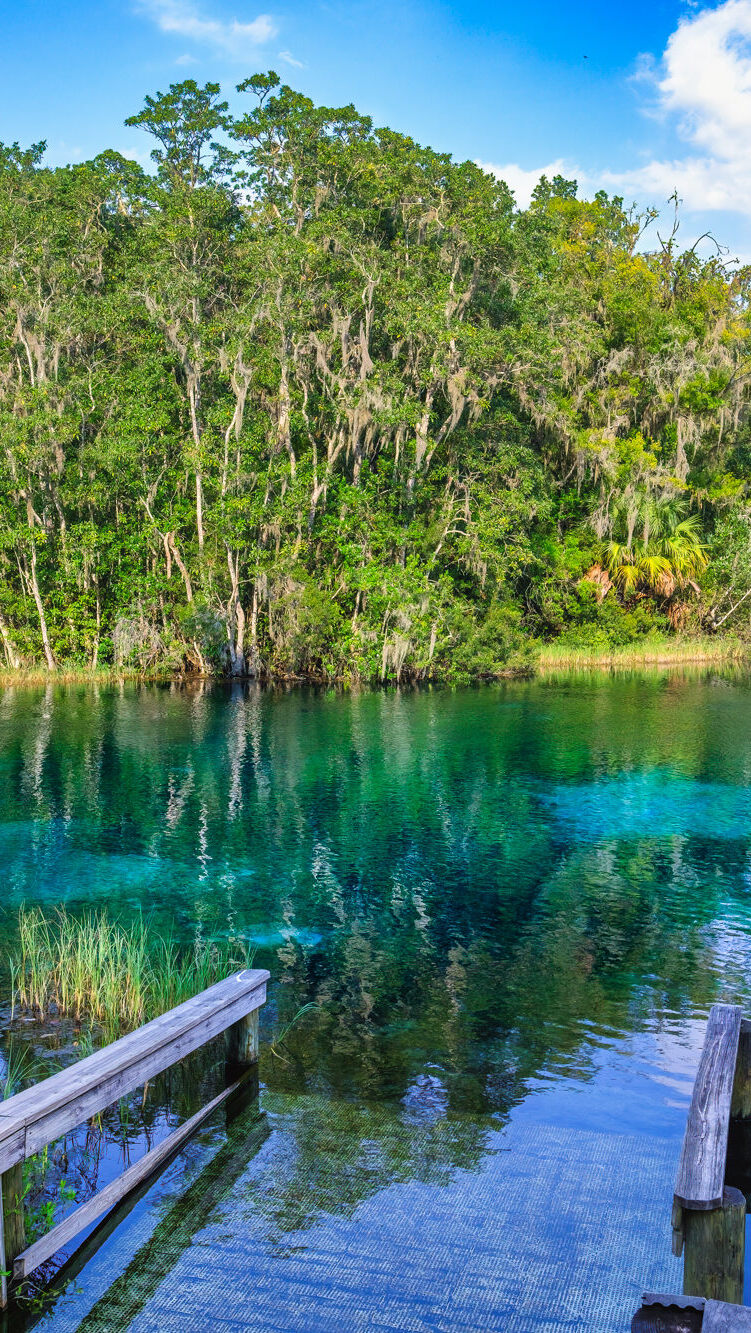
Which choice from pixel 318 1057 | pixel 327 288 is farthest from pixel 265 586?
pixel 318 1057

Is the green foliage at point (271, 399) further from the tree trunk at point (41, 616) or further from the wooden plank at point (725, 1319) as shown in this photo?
the wooden plank at point (725, 1319)

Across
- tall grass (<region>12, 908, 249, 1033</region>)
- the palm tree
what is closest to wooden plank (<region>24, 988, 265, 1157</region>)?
tall grass (<region>12, 908, 249, 1033</region>)

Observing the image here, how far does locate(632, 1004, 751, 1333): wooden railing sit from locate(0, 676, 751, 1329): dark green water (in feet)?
1.76

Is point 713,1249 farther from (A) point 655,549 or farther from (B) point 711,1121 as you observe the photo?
(A) point 655,549

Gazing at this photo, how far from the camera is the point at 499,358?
30844 mm

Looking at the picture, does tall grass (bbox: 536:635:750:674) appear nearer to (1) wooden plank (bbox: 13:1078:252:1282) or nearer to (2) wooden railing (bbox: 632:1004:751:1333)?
(1) wooden plank (bbox: 13:1078:252:1282)

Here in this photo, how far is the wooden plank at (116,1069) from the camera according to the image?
389 centimetres

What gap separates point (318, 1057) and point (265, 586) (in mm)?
23209

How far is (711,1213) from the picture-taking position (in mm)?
3652

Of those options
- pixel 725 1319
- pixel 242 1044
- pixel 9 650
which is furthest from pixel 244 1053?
pixel 9 650

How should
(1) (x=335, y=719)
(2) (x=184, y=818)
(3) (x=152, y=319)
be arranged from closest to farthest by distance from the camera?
(2) (x=184, y=818) < (1) (x=335, y=719) < (3) (x=152, y=319)

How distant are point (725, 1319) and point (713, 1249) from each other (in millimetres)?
846

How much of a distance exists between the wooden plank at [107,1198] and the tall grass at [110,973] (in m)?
1.50

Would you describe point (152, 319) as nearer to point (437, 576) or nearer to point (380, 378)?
point (380, 378)
